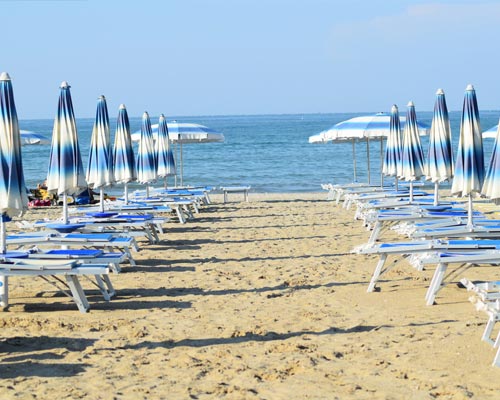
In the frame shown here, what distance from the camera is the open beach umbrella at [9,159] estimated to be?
781 cm

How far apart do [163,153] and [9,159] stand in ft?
35.7

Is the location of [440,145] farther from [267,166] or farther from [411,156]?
[267,166]

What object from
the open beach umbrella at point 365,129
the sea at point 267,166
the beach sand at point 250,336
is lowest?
the sea at point 267,166

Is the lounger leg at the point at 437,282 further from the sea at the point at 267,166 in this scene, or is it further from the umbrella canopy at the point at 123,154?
the sea at the point at 267,166

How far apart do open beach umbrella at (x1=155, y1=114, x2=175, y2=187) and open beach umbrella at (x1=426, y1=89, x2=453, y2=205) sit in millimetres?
7790

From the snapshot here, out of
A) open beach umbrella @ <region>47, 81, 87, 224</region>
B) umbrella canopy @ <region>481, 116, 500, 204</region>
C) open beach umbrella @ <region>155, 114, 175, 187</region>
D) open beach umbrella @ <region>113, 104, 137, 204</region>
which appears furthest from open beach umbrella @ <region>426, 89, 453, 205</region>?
open beach umbrella @ <region>155, 114, 175, 187</region>

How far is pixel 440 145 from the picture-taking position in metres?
12.0

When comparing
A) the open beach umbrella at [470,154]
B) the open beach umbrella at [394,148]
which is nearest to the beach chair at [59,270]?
the open beach umbrella at [470,154]

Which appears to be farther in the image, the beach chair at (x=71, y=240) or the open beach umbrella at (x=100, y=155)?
the open beach umbrella at (x=100, y=155)

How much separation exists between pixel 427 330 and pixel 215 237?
7076 millimetres

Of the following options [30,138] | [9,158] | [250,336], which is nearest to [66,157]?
[9,158]

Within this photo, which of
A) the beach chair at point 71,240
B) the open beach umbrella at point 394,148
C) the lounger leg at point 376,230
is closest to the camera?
the beach chair at point 71,240

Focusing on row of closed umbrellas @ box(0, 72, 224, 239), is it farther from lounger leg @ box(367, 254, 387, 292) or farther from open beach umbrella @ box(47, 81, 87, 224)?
lounger leg @ box(367, 254, 387, 292)

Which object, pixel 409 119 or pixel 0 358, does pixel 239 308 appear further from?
pixel 409 119
